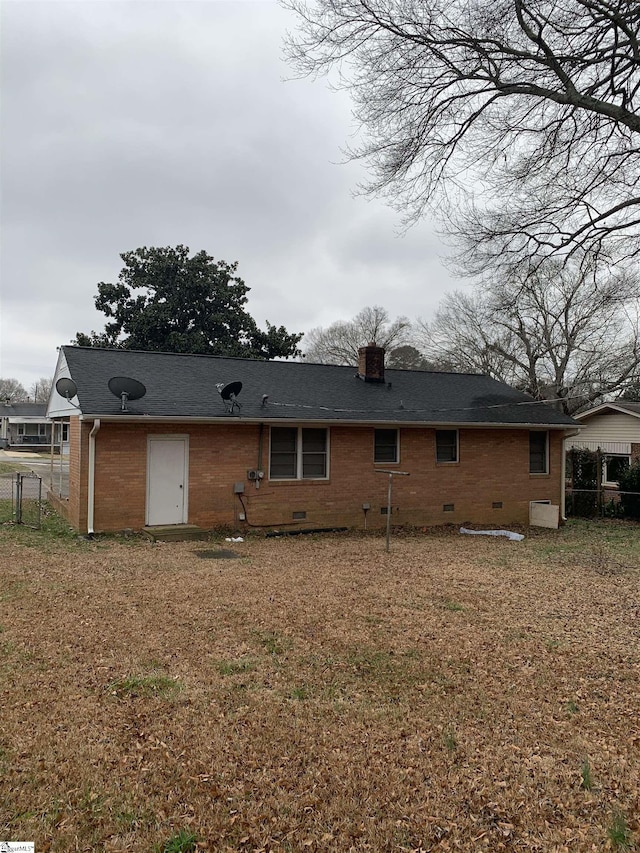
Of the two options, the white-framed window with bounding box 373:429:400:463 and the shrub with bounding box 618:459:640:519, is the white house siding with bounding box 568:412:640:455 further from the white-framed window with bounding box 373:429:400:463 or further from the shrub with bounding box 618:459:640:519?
the white-framed window with bounding box 373:429:400:463

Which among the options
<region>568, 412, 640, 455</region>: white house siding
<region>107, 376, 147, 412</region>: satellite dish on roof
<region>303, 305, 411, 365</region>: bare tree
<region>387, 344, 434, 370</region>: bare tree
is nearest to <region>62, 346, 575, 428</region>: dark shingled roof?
<region>107, 376, 147, 412</region>: satellite dish on roof

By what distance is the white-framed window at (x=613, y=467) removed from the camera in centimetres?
1920

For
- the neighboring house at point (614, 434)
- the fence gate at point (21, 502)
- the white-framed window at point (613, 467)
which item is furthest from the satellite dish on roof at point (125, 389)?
the white-framed window at point (613, 467)

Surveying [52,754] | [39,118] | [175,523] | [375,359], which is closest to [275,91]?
[39,118]

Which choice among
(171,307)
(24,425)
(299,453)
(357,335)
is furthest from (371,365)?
(24,425)

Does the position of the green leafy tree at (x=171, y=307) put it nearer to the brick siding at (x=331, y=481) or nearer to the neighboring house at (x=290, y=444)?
the neighboring house at (x=290, y=444)

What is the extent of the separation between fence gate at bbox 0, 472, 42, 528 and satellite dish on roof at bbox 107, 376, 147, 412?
2.87 meters

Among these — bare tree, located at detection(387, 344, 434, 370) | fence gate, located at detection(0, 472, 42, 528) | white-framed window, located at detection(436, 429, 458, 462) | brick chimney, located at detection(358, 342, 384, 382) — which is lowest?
fence gate, located at detection(0, 472, 42, 528)

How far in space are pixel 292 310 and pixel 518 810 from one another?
38422 mm

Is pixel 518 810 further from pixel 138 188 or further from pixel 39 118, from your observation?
pixel 138 188

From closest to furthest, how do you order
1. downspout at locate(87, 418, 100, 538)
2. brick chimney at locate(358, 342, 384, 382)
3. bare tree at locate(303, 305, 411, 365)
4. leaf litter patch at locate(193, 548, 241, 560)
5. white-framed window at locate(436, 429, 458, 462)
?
1. leaf litter patch at locate(193, 548, 241, 560)
2. downspout at locate(87, 418, 100, 538)
3. white-framed window at locate(436, 429, 458, 462)
4. brick chimney at locate(358, 342, 384, 382)
5. bare tree at locate(303, 305, 411, 365)

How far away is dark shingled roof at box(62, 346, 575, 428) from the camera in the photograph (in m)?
11.9

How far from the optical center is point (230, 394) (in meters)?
12.3

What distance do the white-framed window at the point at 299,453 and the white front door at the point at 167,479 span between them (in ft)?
6.81
